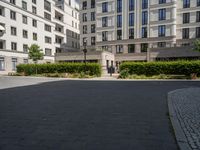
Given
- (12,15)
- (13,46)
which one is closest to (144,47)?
(13,46)

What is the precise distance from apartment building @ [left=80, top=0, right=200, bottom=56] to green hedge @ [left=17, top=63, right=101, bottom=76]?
14.5m

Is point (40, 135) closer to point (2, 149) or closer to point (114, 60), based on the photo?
point (2, 149)

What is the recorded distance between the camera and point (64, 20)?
184 ft

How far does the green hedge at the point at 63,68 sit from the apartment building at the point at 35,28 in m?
7.31

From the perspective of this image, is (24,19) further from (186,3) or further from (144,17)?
(186,3)

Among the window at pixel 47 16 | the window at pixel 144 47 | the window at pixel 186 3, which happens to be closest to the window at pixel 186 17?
the window at pixel 186 3

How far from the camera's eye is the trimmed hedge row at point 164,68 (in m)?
22.7

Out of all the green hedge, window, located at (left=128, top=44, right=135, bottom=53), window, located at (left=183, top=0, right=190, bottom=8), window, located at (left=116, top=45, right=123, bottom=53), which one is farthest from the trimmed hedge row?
window, located at (left=183, top=0, right=190, bottom=8)

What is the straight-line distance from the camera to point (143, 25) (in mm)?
42938

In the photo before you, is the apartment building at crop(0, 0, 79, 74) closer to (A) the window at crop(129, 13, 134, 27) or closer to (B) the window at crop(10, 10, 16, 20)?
(B) the window at crop(10, 10, 16, 20)

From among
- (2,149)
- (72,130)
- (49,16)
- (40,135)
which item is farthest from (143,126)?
(49,16)

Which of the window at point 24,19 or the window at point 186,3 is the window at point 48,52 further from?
the window at point 186,3

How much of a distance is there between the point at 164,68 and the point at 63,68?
46.9 ft

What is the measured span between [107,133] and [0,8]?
39.8 meters
